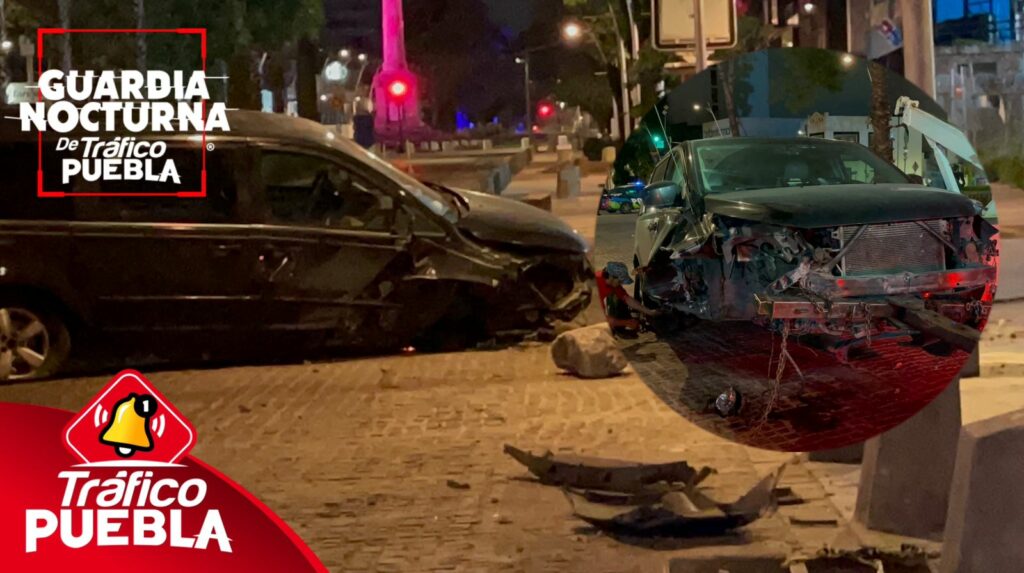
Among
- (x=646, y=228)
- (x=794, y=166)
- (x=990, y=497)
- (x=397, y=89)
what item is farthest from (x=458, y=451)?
(x=397, y=89)

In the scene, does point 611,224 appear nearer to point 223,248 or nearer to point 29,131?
point 223,248

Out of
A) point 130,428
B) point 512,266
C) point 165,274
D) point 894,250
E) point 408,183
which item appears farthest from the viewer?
point 408,183

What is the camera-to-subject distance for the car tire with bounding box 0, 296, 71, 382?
9469 mm

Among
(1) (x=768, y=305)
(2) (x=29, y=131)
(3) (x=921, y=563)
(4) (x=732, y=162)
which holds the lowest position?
(3) (x=921, y=563)

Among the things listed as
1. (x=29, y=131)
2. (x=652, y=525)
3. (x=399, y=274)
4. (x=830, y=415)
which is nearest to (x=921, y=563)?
(x=652, y=525)

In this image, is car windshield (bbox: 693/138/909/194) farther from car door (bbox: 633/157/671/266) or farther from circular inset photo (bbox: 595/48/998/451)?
car door (bbox: 633/157/671/266)

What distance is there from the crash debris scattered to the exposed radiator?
2.60 metres

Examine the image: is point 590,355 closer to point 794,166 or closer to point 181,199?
point 181,199

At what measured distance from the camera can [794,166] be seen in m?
3.13

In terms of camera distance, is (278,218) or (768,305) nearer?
(768,305)

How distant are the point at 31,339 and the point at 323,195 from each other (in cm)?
218

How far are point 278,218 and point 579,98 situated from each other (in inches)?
1547

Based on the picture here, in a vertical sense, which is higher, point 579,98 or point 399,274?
point 579,98

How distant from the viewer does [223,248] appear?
9648mm
